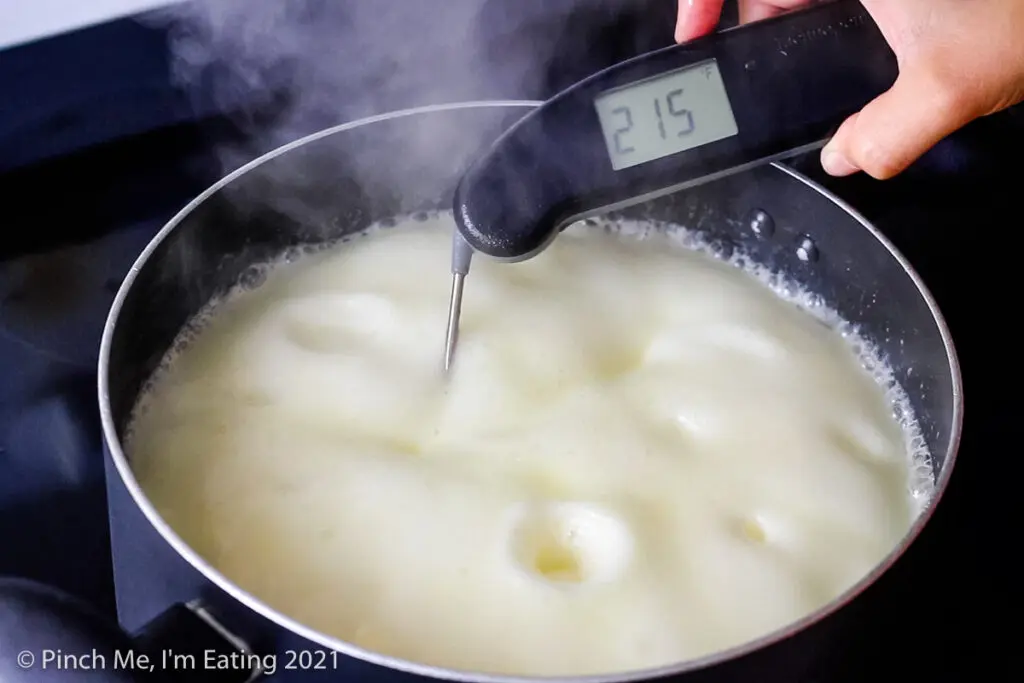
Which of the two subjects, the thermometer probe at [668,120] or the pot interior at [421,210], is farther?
the pot interior at [421,210]

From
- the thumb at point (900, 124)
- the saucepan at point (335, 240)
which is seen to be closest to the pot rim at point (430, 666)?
the saucepan at point (335, 240)

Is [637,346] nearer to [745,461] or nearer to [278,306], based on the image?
[745,461]

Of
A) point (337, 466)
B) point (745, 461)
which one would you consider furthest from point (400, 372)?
point (745, 461)

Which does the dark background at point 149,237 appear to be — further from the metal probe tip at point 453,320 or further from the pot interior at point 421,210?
the metal probe tip at point 453,320

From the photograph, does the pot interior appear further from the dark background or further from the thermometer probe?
the thermometer probe

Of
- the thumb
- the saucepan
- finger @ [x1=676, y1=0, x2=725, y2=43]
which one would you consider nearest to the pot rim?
the saucepan

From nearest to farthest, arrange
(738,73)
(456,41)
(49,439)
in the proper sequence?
1. (738,73)
2. (49,439)
3. (456,41)
